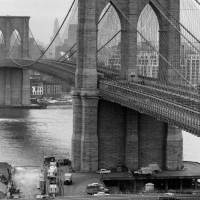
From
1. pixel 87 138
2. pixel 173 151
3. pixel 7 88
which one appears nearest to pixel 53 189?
pixel 87 138

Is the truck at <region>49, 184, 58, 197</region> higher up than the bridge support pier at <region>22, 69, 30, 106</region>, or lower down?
lower down

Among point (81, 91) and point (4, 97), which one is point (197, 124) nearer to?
point (81, 91)

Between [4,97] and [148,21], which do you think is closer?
[148,21]

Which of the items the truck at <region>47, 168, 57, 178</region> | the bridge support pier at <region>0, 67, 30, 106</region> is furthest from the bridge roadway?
the bridge support pier at <region>0, 67, 30, 106</region>

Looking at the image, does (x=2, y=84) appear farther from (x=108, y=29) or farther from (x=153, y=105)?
(x=153, y=105)

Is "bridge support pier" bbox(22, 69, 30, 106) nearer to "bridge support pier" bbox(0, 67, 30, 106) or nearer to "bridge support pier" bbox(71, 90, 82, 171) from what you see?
"bridge support pier" bbox(0, 67, 30, 106)

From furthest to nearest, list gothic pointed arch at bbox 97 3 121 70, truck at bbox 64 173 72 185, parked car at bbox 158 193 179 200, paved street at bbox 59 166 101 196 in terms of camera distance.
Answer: gothic pointed arch at bbox 97 3 121 70 → truck at bbox 64 173 72 185 → paved street at bbox 59 166 101 196 → parked car at bbox 158 193 179 200

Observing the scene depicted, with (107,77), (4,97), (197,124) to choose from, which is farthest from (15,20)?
(197,124)
